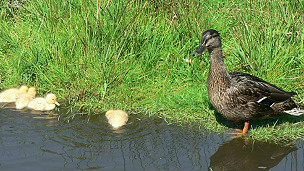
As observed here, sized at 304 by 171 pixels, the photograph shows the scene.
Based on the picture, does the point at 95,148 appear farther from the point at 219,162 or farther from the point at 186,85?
the point at 186,85

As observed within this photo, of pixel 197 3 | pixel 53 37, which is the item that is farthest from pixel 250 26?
pixel 53 37

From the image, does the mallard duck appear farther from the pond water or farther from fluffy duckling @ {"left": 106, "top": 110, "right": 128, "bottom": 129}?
fluffy duckling @ {"left": 106, "top": 110, "right": 128, "bottom": 129}

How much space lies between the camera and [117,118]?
601cm

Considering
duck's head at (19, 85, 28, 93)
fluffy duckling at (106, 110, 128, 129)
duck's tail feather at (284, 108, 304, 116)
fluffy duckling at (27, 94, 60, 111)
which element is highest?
duck's head at (19, 85, 28, 93)

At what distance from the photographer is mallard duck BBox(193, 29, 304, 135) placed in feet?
19.1

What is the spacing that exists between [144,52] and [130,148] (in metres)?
2.47

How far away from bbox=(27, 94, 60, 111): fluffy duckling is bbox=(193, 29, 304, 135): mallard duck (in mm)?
2197

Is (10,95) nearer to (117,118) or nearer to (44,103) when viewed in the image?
(44,103)

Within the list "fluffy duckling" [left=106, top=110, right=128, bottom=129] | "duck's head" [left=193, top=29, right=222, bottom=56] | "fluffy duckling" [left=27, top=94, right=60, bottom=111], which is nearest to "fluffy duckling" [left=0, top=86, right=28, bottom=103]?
"fluffy duckling" [left=27, top=94, right=60, bottom=111]

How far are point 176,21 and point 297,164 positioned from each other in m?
3.83

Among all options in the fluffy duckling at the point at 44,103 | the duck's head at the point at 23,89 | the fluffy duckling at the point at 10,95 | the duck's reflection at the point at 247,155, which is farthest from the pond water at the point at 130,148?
the duck's head at the point at 23,89

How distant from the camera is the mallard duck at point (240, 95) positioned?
229 inches

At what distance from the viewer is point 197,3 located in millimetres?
8453

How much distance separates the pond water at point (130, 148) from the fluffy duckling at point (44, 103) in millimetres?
293
